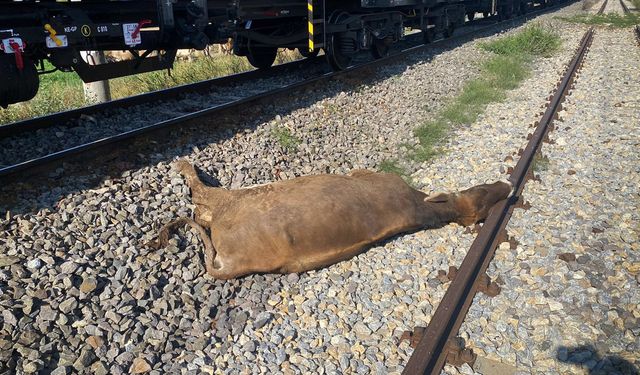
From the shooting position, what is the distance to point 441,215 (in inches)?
171

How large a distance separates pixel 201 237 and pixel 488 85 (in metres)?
7.79

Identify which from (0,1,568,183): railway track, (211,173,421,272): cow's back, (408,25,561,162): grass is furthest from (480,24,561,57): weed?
(211,173,421,272): cow's back

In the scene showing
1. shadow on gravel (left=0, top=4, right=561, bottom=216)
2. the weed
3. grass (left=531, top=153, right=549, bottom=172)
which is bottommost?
grass (left=531, top=153, right=549, bottom=172)

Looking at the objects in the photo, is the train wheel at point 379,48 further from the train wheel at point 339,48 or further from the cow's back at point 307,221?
the cow's back at point 307,221

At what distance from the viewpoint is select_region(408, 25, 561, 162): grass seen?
280 inches

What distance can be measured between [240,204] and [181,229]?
1.81ft

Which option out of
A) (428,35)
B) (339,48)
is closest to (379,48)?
(339,48)

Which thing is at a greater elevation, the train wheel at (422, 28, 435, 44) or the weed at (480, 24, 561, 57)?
the train wheel at (422, 28, 435, 44)

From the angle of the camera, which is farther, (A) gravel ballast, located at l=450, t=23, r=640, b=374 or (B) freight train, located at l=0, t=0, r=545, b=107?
(B) freight train, located at l=0, t=0, r=545, b=107

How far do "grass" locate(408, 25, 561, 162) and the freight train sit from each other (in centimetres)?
250

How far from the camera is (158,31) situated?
6.77 metres

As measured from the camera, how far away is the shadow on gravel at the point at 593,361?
283 centimetres

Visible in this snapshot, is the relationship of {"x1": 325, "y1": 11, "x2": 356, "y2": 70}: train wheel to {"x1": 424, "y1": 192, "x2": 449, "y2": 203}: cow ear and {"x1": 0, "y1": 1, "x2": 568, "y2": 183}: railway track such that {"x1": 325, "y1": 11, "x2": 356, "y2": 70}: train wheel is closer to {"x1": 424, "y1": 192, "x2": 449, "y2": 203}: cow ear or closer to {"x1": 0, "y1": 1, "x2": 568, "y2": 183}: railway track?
{"x1": 0, "y1": 1, "x2": 568, "y2": 183}: railway track

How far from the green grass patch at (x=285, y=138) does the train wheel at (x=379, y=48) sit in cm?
608
